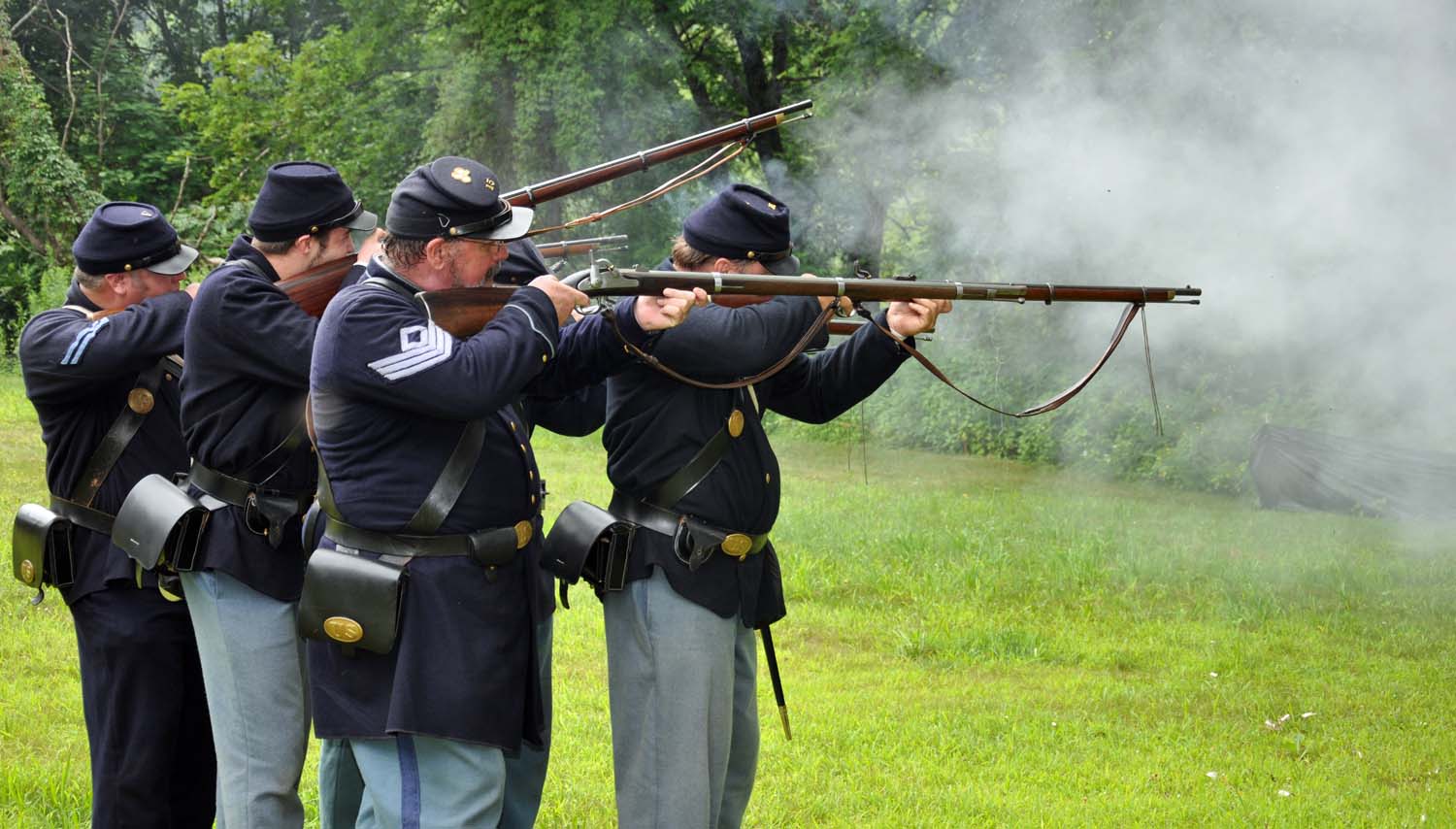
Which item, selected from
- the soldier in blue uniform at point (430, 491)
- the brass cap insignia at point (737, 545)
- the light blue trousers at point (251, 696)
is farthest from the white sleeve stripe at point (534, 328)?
the light blue trousers at point (251, 696)

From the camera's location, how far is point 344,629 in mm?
3334

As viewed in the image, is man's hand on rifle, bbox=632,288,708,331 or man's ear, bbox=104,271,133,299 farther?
man's ear, bbox=104,271,133,299

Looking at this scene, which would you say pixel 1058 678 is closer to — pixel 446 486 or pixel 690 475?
pixel 690 475

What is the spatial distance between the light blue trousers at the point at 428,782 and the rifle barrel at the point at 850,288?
117cm

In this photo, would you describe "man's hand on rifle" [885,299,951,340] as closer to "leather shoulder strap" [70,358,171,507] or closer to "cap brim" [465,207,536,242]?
"cap brim" [465,207,536,242]

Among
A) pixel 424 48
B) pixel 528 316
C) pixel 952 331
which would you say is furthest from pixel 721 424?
pixel 424 48

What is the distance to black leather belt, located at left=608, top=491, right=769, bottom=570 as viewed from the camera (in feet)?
12.9

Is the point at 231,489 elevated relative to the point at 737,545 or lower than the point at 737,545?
lower

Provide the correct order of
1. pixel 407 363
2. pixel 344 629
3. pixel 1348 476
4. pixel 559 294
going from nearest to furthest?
pixel 407 363
pixel 344 629
pixel 559 294
pixel 1348 476

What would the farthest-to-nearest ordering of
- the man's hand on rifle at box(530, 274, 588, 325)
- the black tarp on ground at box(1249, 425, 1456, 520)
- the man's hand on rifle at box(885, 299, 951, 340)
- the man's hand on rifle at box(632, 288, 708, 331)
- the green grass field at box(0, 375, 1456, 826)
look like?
the black tarp on ground at box(1249, 425, 1456, 520), the green grass field at box(0, 375, 1456, 826), the man's hand on rifle at box(885, 299, 951, 340), the man's hand on rifle at box(632, 288, 708, 331), the man's hand on rifle at box(530, 274, 588, 325)

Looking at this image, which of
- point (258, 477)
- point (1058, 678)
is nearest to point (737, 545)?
point (258, 477)

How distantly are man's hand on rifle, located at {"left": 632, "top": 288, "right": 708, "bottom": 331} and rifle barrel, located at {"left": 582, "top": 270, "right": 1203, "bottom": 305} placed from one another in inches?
1.3

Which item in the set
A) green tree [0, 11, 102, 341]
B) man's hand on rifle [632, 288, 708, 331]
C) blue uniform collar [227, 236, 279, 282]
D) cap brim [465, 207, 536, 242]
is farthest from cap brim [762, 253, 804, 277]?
green tree [0, 11, 102, 341]

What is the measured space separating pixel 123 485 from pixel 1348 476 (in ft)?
32.2
